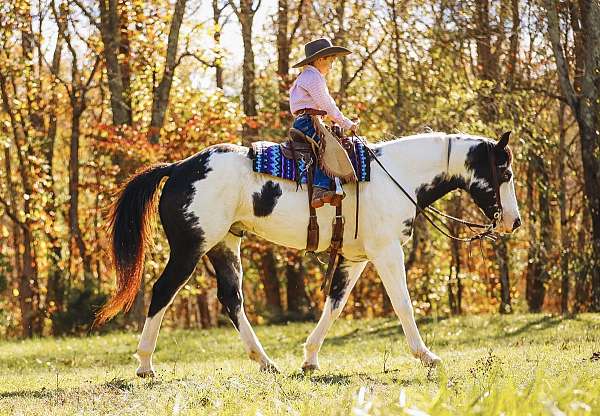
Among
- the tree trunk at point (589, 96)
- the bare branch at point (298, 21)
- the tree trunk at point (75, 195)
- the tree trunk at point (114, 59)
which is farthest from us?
the bare branch at point (298, 21)

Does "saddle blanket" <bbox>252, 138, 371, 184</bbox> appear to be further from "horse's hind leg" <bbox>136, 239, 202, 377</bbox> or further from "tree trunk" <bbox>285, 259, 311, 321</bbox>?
"tree trunk" <bbox>285, 259, 311, 321</bbox>

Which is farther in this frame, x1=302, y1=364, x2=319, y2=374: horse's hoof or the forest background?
the forest background

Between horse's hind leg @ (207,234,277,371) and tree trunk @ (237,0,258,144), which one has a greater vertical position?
tree trunk @ (237,0,258,144)

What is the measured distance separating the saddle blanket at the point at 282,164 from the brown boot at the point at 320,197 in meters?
0.18

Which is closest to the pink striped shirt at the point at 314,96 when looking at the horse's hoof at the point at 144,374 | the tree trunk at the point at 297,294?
the horse's hoof at the point at 144,374

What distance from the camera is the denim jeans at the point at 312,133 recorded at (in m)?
8.30

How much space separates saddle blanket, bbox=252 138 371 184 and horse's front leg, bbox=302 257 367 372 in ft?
3.19

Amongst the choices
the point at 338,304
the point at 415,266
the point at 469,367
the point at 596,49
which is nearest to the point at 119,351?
the point at 338,304

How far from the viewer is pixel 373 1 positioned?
1964 cm

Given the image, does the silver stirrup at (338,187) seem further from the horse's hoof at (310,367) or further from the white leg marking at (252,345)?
the horse's hoof at (310,367)

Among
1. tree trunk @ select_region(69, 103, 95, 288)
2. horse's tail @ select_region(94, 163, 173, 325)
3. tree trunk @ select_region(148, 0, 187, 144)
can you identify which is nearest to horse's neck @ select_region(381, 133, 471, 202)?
horse's tail @ select_region(94, 163, 173, 325)

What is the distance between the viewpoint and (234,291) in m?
8.74

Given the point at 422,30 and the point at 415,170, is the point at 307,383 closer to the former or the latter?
the point at 415,170

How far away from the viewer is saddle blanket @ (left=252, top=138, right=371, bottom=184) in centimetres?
839
